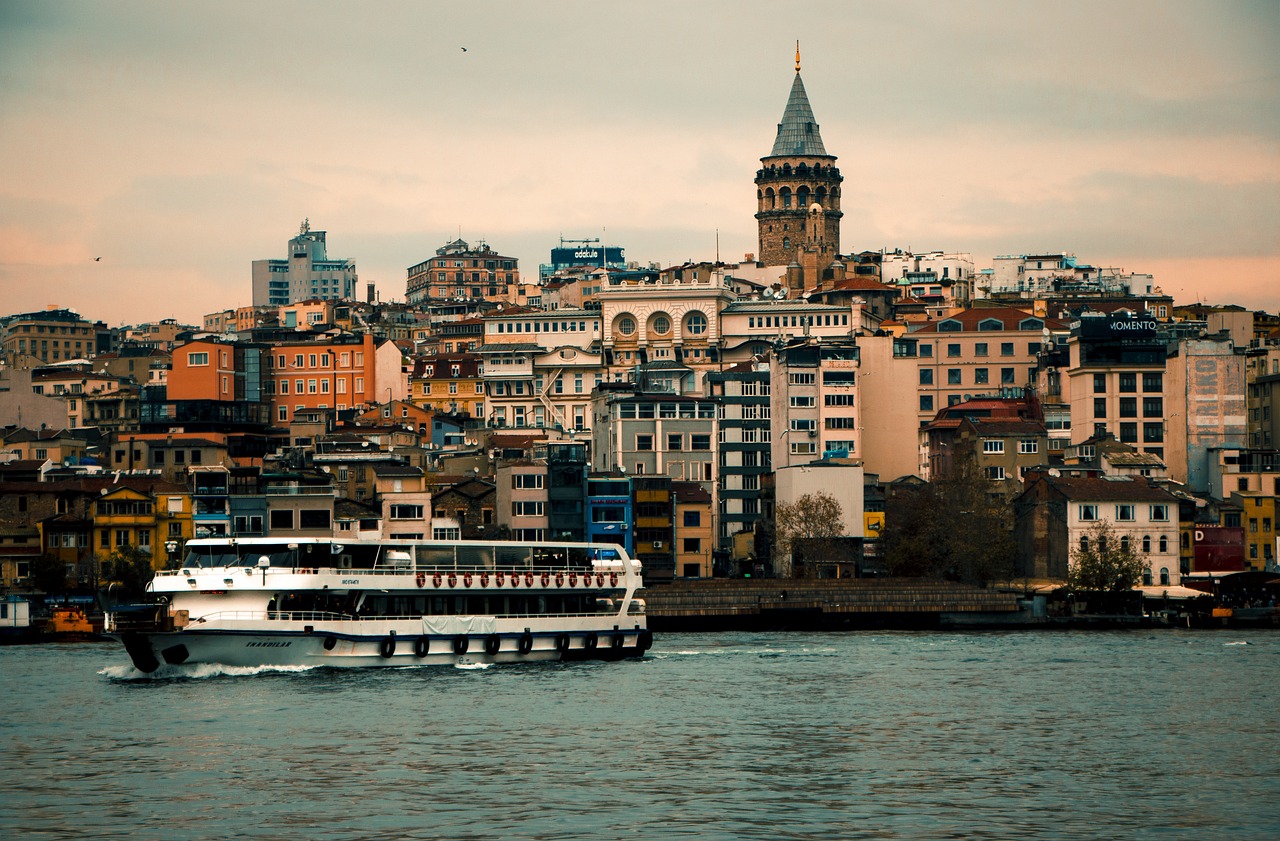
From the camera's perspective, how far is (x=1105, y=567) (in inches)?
3738

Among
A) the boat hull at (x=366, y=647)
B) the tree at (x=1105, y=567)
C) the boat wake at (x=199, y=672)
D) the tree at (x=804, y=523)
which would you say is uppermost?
the tree at (x=804, y=523)

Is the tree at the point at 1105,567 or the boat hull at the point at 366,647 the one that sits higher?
the tree at the point at 1105,567

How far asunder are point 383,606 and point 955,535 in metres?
45.2

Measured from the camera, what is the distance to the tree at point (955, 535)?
339 feet

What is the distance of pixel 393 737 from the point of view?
157 ft

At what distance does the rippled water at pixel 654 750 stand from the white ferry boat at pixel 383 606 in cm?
108

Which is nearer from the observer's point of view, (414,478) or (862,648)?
(862,648)

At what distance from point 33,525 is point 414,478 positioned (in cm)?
1963

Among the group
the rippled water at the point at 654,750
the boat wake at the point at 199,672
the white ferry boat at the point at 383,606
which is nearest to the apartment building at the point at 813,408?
the white ferry boat at the point at 383,606

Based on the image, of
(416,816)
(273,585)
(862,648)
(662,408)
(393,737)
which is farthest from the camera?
(662,408)

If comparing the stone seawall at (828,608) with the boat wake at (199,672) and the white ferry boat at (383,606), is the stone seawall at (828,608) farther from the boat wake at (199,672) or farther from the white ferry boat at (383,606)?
the boat wake at (199,672)

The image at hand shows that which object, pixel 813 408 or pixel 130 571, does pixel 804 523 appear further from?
pixel 130 571

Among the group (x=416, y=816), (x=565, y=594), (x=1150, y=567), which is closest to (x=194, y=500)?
(x=565, y=594)

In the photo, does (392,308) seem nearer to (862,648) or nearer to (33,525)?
(33,525)
